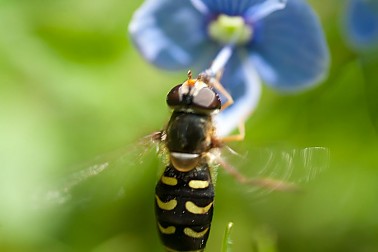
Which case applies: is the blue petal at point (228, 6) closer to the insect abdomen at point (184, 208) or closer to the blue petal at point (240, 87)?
the blue petal at point (240, 87)

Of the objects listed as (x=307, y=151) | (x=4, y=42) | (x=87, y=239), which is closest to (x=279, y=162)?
(x=307, y=151)

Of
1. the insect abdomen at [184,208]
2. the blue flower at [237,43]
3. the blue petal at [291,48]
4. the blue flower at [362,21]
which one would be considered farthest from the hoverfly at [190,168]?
the blue flower at [362,21]

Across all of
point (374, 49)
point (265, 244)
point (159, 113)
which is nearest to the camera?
point (265, 244)

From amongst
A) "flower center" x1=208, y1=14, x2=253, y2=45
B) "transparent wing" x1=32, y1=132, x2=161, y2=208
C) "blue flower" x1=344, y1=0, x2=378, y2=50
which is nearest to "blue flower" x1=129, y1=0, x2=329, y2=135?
"flower center" x1=208, y1=14, x2=253, y2=45

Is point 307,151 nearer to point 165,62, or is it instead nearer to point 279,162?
point 279,162

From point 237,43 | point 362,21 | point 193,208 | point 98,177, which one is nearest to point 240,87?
point 237,43

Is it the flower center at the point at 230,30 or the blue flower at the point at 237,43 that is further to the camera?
the flower center at the point at 230,30
